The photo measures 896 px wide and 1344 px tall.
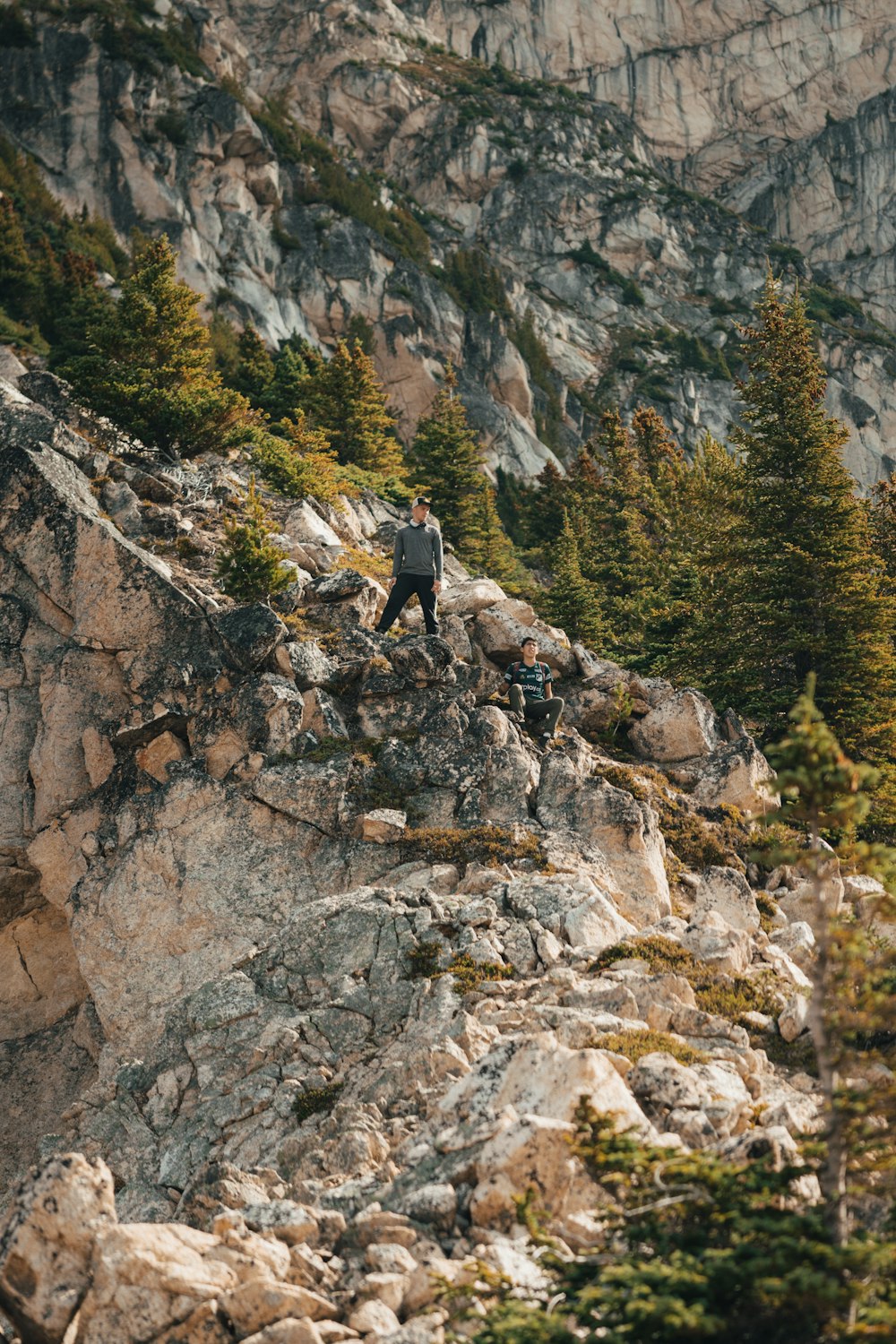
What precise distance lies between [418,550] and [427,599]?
0.80 m

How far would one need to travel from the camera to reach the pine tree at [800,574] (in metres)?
20.5

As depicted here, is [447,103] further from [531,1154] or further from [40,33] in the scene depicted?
[531,1154]

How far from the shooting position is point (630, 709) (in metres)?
18.6

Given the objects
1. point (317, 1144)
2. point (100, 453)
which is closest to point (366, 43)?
point (100, 453)

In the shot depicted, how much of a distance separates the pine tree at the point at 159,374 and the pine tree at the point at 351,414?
788 centimetres

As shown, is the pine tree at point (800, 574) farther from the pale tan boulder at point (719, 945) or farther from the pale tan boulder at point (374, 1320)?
the pale tan boulder at point (374, 1320)

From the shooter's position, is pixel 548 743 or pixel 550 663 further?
pixel 550 663

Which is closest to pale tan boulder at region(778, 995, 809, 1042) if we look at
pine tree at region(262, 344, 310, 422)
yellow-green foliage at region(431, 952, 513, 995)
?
yellow-green foliage at region(431, 952, 513, 995)

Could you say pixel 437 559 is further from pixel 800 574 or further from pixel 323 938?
pixel 800 574

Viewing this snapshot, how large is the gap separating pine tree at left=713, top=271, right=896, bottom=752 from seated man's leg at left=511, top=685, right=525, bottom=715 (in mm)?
5616

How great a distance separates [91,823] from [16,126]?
5251 centimetres

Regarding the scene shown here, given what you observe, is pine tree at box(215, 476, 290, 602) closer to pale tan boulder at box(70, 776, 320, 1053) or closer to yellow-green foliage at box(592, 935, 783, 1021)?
pale tan boulder at box(70, 776, 320, 1053)

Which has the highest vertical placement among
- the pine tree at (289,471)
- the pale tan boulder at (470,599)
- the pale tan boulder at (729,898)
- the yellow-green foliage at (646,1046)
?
the pine tree at (289,471)

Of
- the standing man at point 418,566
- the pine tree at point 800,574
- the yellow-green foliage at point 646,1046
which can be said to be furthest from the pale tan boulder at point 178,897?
the pine tree at point 800,574
